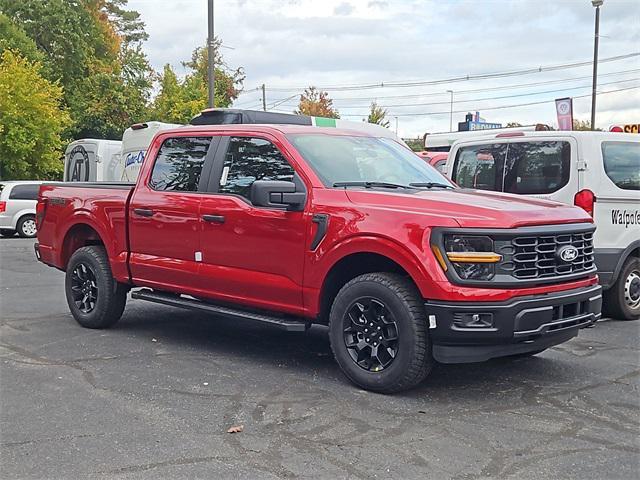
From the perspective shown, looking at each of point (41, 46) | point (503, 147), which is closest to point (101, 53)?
point (41, 46)

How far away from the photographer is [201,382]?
543 cm

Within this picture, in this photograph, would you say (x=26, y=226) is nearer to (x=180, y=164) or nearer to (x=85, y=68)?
(x=180, y=164)

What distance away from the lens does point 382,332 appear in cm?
512

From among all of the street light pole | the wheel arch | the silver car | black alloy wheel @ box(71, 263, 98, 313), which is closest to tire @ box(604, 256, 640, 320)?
the wheel arch

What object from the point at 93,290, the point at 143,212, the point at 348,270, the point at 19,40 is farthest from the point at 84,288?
the point at 19,40

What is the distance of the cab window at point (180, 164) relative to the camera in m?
6.52

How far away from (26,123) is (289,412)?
1025 inches

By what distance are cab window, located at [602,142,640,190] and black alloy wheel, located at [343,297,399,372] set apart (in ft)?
12.0

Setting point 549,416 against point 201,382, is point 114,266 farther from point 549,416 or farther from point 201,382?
point 549,416

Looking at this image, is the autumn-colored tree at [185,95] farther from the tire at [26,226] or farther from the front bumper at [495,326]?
the front bumper at [495,326]

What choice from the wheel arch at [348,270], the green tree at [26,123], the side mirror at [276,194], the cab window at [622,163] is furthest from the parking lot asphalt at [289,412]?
the green tree at [26,123]

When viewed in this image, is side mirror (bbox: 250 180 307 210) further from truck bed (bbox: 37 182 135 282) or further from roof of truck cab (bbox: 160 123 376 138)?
truck bed (bbox: 37 182 135 282)

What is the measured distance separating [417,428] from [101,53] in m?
41.7

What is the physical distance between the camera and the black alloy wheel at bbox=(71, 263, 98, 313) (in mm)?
7395
